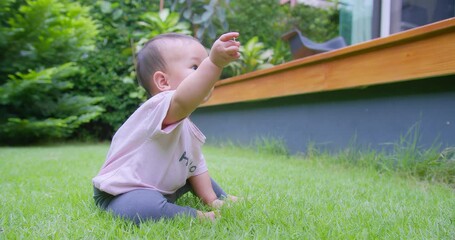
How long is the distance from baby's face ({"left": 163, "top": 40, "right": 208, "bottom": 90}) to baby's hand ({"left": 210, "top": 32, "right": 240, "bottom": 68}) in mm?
283

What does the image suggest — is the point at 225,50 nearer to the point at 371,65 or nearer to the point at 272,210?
the point at 272,210

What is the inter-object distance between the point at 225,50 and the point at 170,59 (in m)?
0.35

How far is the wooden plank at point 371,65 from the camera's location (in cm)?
177

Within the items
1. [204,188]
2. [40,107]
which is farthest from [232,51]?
[40,107]

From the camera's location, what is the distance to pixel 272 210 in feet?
3.77

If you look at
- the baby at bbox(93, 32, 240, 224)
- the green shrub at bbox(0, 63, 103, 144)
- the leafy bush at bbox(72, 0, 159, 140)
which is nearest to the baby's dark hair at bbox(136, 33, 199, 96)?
the baby at bbox(93, 32, 240, 224)

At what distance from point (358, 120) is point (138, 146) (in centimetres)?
165

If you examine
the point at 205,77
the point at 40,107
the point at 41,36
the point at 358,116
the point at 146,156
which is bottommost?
the point at 40,107

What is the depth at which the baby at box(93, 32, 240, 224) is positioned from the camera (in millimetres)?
971

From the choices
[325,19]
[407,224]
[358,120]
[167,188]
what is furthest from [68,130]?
[325,19]

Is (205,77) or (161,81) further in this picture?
(161,81)

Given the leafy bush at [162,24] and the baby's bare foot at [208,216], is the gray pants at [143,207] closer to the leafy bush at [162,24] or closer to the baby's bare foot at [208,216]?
the baby's bare foot at [208,216]

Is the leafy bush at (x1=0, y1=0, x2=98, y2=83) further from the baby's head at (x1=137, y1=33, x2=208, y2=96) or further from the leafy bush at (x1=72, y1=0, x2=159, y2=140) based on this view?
the baby's head at (x1=137, y1=33, x2=208, y2=96)

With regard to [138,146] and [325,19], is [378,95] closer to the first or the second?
[138,146]
